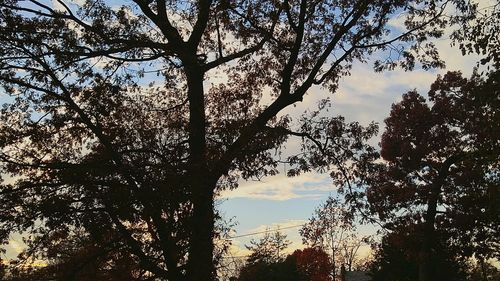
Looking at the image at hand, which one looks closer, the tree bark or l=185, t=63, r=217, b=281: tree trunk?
l=185, t=63, r=217, b=281: tree trunk

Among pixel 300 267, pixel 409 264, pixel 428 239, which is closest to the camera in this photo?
pixel 428 239

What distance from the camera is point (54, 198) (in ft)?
27.1

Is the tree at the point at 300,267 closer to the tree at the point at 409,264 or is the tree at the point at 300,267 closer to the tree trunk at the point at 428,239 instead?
the tree at the point at 409,264

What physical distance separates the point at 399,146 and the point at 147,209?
78.3ft

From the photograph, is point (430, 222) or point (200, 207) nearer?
point (200, 207)

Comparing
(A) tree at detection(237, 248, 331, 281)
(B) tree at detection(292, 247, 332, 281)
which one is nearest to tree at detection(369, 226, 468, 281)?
(A) tree at detection(237, 248, 331, 281)

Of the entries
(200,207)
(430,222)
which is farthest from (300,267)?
(200,207)

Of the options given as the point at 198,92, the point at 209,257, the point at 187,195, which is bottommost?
the point at 209,257

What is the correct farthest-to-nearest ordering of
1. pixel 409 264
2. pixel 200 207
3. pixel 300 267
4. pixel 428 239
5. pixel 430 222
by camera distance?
pixel 300 267
pixel 409 264
pixel 430 222
pixel 428 239
pixel 200 207

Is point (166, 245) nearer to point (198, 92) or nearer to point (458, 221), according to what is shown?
point (198, 92)

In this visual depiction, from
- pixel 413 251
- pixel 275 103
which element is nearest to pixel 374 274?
pixel 413 251

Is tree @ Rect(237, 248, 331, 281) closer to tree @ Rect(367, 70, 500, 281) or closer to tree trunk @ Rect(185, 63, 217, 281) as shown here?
tree @ Rect(367, 70, 500, 281)

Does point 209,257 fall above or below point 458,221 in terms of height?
below

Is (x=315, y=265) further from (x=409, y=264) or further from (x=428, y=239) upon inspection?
(x=428, y=239)
